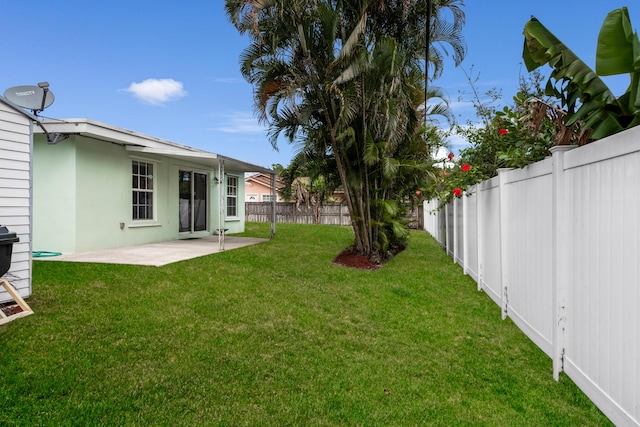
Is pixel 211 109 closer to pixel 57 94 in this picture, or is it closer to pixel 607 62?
pixel 57 94

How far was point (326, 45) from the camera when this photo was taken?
833 cm

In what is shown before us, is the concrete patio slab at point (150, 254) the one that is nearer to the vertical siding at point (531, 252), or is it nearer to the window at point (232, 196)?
the window at point (232, 196)

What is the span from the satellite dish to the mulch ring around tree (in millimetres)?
6185

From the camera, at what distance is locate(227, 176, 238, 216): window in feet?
48.3

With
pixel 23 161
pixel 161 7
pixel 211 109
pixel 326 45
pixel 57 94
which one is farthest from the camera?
pixel 211 109

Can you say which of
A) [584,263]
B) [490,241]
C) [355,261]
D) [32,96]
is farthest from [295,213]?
[584,263]

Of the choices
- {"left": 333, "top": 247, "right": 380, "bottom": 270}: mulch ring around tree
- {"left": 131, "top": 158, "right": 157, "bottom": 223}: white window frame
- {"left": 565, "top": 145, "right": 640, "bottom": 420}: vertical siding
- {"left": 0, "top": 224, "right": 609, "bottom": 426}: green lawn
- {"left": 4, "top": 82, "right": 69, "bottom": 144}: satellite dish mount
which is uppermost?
{"left": 4, "top": 82, "right": 69, "bottom": 144}: satellite dish mount

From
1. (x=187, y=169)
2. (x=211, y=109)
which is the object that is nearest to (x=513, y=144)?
(x=187, y=169)

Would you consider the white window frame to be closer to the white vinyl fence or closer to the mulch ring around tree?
the mulch ring around tree

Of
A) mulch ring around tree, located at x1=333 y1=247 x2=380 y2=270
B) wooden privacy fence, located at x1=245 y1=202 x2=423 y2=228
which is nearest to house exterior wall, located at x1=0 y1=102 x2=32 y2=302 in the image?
mulch ring around tree, located at x1=333 y1=247 x2=380 y2=270

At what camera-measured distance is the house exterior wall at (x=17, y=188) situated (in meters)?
4.88

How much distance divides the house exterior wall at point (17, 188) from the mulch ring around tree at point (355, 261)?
18.8ft

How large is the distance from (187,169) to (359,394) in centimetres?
1093

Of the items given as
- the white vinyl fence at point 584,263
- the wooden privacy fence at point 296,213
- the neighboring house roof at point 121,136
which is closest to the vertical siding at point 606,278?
the white vinyl fence at point 584,263
